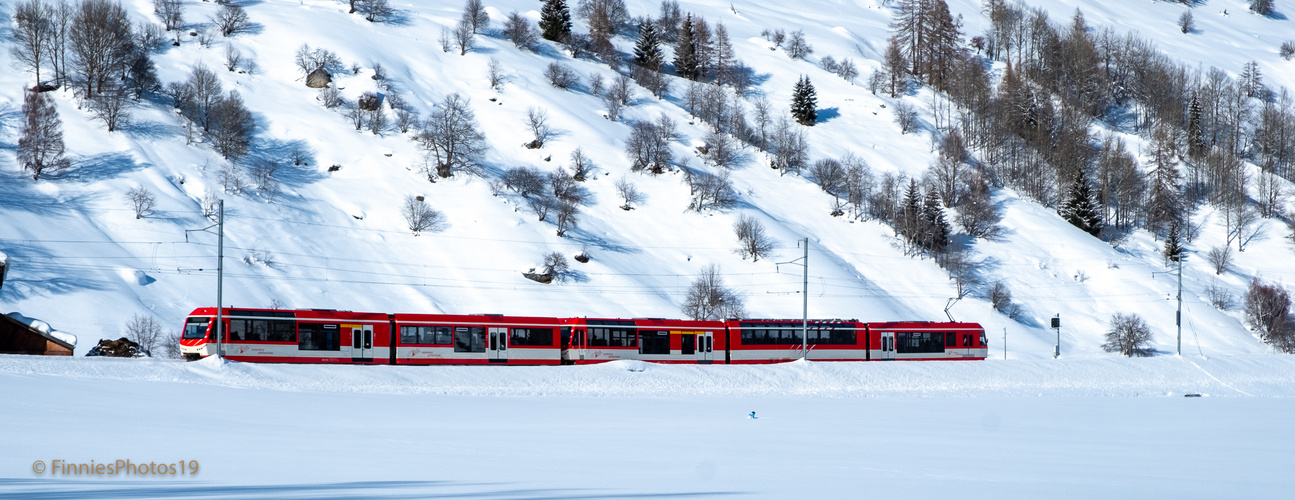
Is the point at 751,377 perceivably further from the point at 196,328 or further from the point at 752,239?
the point at 752,239

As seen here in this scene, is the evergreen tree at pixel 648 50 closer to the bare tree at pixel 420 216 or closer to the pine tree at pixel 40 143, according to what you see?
the bare tree at pixel 420 216

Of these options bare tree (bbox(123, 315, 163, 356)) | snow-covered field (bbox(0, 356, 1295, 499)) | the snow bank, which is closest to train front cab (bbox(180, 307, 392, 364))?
the snow bank

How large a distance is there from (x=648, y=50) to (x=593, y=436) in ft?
307

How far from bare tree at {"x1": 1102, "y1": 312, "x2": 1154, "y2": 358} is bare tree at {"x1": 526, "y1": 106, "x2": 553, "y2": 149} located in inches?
1840

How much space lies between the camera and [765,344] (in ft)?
149

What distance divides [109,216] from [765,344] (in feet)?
137

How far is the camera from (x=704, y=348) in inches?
1745

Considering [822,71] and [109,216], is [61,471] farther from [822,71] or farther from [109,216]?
[822,71]

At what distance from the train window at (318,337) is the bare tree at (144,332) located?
13273 mm

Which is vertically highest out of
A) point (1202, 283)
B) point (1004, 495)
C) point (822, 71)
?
point (822, 71)

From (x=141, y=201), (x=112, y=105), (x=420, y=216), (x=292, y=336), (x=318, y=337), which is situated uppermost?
(x=112, y=105)

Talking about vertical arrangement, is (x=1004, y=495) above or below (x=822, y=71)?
below

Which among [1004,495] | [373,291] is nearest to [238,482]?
[1004,495]

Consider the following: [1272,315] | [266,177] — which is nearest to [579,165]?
[266,177]
